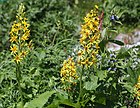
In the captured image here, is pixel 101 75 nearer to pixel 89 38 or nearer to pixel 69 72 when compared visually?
pixel 69 72

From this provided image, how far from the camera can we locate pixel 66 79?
3.72 m

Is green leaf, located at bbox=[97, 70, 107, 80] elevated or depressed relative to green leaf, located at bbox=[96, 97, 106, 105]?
elevated

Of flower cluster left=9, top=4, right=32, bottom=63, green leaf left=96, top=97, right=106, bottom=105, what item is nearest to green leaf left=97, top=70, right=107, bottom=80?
green leaf left=96, top=97, right=106, bottom=105

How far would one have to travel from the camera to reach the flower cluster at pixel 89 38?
11.2 ft

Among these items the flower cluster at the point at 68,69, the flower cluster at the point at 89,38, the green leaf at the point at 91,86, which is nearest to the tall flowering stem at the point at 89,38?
the flower cluster at the point at 89,38

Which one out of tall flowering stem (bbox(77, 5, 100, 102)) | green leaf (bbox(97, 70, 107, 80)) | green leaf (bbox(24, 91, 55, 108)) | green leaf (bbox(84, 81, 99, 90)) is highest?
tall flowering stem (bbox(77, 5, 100, 102))

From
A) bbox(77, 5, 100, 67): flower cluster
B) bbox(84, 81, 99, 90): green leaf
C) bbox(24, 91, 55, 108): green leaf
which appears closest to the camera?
bbox(77, 5, 100, 67): flower cluster

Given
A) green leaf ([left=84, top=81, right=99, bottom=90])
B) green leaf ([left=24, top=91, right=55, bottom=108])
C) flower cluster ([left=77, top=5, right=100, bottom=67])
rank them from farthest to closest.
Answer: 1. green leaf ([left=84, top=81, right=99, bottom=90])
2. green leaf ([left=24, top=91, right=55, bottom=108])
3. flower cluster ([left=77, top=5, right=100, bottom=67])

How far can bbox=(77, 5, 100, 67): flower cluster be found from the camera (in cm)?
342

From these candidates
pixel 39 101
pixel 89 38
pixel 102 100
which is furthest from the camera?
pixel 102 100

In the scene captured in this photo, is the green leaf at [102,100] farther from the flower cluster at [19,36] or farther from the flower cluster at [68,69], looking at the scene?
the flower cluster at [19,36]

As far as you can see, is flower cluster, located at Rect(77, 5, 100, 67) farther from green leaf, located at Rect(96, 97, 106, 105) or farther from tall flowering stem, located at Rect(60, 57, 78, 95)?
green leaf, located at Rect(96, 97, 106, 105)

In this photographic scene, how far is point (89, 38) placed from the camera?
3.44 m

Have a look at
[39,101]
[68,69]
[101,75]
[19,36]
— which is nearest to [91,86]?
[101,75]
